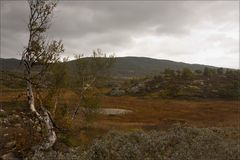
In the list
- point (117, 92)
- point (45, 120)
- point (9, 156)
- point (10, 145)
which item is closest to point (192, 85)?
point (117, 92)

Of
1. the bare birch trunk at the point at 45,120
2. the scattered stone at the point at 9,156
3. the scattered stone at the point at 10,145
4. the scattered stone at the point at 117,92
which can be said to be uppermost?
the bare birch trunk at the point at 45,120

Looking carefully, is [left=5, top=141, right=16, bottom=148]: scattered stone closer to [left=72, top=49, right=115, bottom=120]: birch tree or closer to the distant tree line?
[left=72, top=49, right=115, bottom=120]: birch tree

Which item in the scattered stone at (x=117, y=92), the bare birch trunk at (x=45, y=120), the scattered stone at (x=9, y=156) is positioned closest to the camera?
the scattered stone at (x=9, y=156)

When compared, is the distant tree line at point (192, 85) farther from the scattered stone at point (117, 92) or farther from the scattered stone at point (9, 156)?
the scattered stone at point (9, 156)

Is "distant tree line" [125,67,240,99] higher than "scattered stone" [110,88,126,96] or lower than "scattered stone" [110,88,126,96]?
higher

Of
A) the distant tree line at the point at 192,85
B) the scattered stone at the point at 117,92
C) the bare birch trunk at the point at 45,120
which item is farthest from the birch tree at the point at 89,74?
the scattered stone at the point at 117,92

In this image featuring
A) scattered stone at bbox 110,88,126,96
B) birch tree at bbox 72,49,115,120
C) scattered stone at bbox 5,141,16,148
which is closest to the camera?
scattered stone at bbox 5,141,16,148

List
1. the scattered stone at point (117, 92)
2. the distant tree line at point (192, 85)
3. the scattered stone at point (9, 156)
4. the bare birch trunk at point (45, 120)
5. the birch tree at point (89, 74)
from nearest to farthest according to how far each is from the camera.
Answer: the scattered stone at point (9, 156) < the bare birch trunk at point (45, 120) < the birch tree at point (89, 74) < the distant tree line at point (192, 85) < the scattered stone at point (117, 92)

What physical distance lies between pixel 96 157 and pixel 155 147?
512cm

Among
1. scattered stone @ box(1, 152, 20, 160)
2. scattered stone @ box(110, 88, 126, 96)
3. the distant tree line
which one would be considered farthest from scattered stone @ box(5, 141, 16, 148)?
scattered stone @ box(110, 88, 126, 96)

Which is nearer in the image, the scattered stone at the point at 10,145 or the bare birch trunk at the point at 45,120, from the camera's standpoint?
the bare birch trunk at the point at 45,120

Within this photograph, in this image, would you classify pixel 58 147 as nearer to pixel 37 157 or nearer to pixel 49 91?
pixel 49 91

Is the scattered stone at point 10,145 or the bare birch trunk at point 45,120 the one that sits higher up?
the bare birch trunk at point 45,120

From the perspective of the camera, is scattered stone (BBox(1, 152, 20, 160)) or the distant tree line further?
the distant tree line
